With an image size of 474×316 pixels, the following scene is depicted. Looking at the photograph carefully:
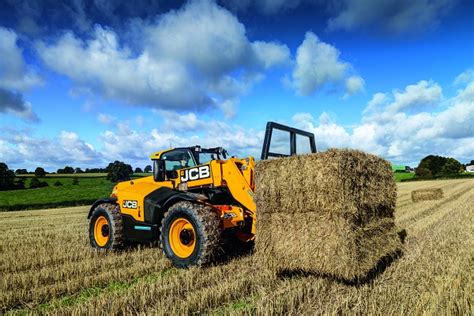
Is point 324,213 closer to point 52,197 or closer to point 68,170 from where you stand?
point 52,197

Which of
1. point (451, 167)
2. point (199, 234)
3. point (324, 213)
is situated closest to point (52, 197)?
point (199, 234)

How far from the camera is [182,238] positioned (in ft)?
22.1

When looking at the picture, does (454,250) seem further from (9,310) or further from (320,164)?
(9,310)

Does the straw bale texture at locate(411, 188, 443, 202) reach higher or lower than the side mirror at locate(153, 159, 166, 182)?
lower

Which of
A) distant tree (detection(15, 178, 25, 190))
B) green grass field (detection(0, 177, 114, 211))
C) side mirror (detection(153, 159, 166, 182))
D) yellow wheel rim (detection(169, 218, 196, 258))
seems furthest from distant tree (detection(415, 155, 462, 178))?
yellow wheel rim (detection(169, 218, 196, 258))

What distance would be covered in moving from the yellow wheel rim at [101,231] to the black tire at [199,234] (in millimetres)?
2463

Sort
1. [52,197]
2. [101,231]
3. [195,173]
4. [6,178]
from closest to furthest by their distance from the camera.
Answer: [195,173] < [101,231] < [52,197] < [6,178]

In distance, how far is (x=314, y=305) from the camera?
4387mm

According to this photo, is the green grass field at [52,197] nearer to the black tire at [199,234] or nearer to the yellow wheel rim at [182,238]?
the yellow wheel rim at [182,238]

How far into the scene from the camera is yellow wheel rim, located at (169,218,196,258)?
671 centimetres

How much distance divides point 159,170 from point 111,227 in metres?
1.73

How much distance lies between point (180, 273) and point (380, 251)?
306 centimetres

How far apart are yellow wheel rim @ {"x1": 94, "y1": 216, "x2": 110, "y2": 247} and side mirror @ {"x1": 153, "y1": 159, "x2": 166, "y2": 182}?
188 centimetres

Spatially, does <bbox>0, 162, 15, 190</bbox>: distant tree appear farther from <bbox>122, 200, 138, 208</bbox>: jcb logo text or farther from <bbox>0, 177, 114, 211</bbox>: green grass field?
<bbox>122, 200, 138, 208</bbox>: jcb logo text
